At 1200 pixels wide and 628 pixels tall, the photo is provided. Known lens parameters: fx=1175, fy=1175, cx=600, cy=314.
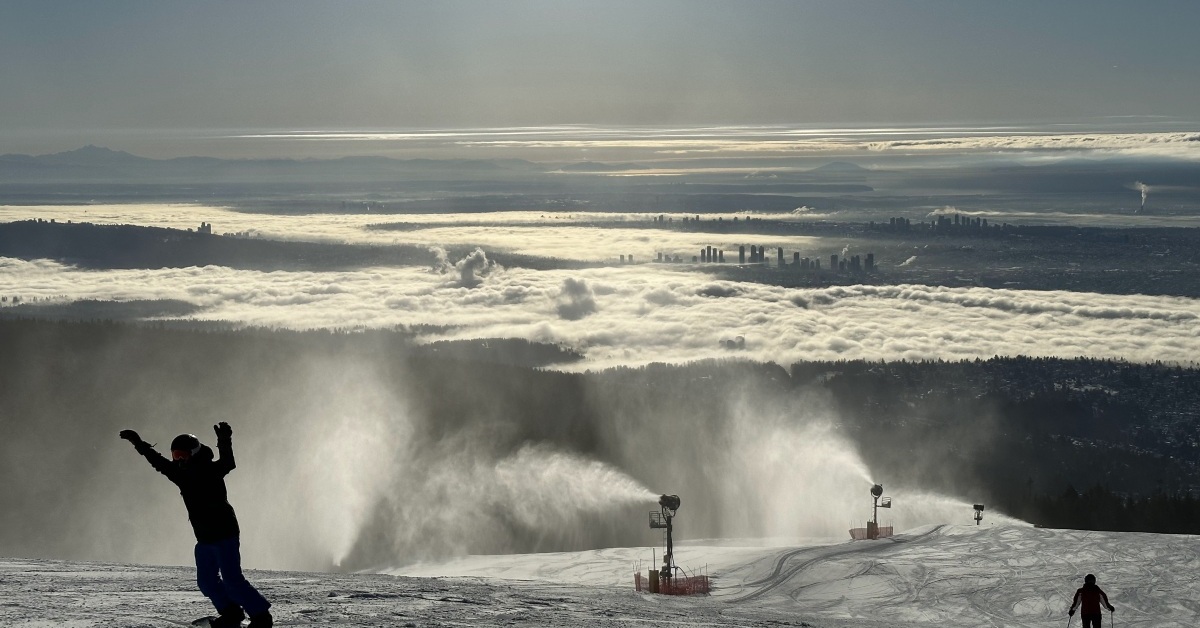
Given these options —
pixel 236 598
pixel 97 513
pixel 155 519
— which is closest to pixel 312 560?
pixel 155 519

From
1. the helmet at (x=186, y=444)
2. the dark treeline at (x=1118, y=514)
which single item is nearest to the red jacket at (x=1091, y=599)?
the helmet at (x=186, y=444)

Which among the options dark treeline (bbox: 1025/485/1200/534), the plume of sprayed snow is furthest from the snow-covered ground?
dark treeline (bbox: 1025/485/1200/534)

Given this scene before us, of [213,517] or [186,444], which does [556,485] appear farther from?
[186,444]

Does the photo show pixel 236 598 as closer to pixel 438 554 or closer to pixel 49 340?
pixel 438 554

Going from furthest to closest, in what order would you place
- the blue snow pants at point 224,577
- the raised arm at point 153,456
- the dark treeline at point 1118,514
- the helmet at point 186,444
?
the dark treeline at point 1118,514, the blue snow pants at point 224,577, the helmet at point 186,444, the raised arm at point 153,456

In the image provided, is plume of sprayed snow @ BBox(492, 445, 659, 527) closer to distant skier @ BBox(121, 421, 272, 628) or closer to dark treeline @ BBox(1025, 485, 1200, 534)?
dark treeline @ BBox(1025, 485, 1200, 534)

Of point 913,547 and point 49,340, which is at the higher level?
point 49,340

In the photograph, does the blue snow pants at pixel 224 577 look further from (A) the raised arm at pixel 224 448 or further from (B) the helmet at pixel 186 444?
(B) the helmet at pixel 186 444
